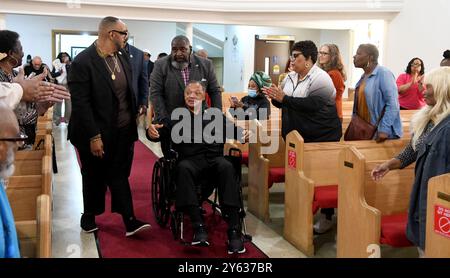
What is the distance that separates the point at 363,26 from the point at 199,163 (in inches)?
319

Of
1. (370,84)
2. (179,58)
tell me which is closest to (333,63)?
(370,84)

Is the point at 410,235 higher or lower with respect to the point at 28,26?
lower

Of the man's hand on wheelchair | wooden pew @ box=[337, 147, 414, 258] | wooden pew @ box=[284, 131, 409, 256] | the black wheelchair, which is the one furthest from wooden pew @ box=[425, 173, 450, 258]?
the man's hand on wheelchair

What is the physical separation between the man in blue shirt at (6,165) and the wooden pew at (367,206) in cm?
207

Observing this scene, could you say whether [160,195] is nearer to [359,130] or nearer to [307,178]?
[307,178]

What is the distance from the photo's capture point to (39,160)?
136 inches

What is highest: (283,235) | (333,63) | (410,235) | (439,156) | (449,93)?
(333,63)

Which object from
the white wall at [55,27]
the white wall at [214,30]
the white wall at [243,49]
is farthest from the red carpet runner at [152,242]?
the white wall at [214,30]

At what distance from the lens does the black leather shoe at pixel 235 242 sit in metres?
3.54

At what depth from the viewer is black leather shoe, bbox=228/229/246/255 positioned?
354 cm

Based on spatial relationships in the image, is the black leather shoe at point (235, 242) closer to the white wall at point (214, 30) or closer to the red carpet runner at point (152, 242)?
the red carpet runner at point (152, 242)

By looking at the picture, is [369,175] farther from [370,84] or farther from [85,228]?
[85,228]

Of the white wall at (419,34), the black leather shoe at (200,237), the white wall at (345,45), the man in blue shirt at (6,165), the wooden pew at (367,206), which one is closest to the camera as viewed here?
the man in blue shirt at (6,165)
